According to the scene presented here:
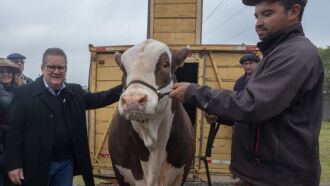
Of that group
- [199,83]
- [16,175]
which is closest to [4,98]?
[16,175]

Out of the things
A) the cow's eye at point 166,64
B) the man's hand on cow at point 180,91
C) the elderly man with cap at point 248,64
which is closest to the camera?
the man's hand on cow at point 180,91

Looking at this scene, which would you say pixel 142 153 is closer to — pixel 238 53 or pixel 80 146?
pixel 80 146

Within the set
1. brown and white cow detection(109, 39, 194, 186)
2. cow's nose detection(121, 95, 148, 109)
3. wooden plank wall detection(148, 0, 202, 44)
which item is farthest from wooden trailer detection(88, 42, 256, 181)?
cow's nose detection(121, 95, 148, 109)

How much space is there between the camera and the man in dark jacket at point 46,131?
12.4 feet

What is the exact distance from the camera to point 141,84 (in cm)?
312

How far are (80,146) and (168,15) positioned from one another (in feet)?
15.5

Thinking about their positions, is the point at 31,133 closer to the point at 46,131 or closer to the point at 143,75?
the point at 46,131

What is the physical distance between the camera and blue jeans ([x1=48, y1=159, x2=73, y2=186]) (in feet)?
13.2

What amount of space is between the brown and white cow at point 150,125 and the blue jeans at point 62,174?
1.81ft

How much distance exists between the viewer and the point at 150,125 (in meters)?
3.58

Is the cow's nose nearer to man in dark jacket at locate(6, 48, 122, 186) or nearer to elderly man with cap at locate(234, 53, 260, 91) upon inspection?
man in dark jacket at locate(6, 48, 122, 186)

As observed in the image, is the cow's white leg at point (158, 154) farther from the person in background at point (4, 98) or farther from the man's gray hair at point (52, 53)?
the person in background at point (4, 98)

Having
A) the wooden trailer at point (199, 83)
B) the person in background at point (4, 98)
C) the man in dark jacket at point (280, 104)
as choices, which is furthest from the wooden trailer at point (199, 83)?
the man in dark jacket at point (280, 104)

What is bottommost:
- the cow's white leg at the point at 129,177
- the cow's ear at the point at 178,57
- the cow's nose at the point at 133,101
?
the cow's white leg at the point at 129,177
